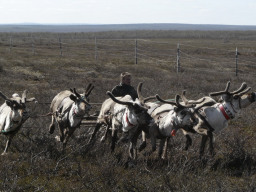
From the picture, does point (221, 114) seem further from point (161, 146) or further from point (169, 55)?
point (169, 55)

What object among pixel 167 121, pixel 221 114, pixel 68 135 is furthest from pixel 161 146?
pixel 68 135

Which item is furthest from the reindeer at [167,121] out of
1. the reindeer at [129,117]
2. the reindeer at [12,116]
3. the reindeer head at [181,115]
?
the reindeer at [12,116]

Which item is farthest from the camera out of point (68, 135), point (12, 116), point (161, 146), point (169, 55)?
point (169, 55)

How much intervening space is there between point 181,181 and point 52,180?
1924mm

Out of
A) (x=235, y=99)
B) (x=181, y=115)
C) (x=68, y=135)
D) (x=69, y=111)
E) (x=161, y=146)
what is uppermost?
(x=235, y=99)

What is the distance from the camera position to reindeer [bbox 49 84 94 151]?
739cm

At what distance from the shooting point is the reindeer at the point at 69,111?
7.39 meters

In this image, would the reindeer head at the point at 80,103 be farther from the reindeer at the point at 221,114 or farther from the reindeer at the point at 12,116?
the reindeer at the point at 221,114

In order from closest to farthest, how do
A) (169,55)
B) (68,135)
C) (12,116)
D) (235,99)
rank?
(12,116) → (235,99) → (68,135) → (169,55)

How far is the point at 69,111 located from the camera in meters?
7.84

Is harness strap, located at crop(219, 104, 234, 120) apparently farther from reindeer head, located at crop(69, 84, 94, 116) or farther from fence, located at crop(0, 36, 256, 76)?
fence, located at crop(0, 36, 256, 76)

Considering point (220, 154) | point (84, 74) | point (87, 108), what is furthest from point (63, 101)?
point (84, 74)

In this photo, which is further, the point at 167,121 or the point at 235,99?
the point at 235,99

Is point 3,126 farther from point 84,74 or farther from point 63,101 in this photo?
point 84,74
